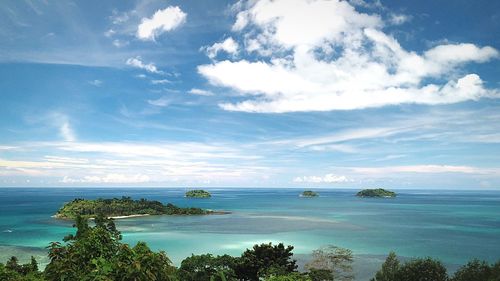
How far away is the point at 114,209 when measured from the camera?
122m

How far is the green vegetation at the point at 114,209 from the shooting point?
115m

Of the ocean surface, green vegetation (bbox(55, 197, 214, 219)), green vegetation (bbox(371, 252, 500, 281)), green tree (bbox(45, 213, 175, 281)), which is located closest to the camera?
green tree (bbox(45, 213, 175, 281))

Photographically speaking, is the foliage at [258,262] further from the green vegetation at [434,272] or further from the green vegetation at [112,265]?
the green vegetation at [434,272]

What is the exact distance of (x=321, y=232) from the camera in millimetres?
89438

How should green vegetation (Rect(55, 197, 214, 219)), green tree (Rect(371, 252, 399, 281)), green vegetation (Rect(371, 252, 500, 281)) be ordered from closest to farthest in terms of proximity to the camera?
green vegetation (Rect(371, 252, 500, 281)), green tree (Rect(371, 252, 399, 281)), green vegetation (Rect(55, 197, 214, 219))

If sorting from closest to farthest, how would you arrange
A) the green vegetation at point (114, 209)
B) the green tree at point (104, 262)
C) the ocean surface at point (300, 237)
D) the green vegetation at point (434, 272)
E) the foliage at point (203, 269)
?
the green tree at point (104, 262)
the foliage at point (203, 269)
the green vegetation at point (434, 272)
the ocean surface at point (300, 237)
the green vegetation at point (114, 209)

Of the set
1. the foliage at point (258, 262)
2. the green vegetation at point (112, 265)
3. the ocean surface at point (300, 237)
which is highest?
the green vegetation at point (112, 265)

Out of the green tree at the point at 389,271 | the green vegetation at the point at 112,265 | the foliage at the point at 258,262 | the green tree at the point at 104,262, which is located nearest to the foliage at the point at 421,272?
the green tree at the point at 389,271

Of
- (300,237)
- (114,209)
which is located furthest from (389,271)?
(114,209)

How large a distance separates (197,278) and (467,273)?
25.1 m

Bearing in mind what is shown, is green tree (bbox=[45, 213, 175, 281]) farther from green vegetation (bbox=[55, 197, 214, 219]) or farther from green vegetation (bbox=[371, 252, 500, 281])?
green vegetation (bbox=[55, 197, 214, 219])

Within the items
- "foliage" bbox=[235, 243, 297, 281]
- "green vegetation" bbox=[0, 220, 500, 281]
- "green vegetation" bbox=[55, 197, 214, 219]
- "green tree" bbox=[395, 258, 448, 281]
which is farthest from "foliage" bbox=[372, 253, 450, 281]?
"green vegetation" bbox=[55, 197, 214, 219]

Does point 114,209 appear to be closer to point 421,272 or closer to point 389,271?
point 389,271

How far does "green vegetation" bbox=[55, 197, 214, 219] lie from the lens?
115 meters
